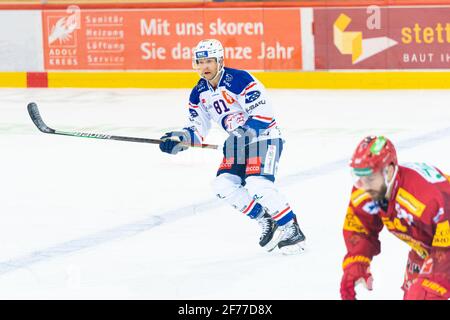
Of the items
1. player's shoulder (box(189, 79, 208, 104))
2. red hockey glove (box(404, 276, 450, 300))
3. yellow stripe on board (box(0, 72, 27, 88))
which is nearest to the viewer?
red hockey glove (box(404, 276, 450, 300))

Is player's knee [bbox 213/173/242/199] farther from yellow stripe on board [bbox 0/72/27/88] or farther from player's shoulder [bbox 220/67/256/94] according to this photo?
yellow stripe on board [bbox 0/72/27/88]

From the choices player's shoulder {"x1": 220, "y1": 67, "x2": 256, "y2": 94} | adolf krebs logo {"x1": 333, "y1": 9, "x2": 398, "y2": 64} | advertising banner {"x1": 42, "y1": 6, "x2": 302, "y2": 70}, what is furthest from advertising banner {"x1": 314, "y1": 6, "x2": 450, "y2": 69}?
player's shoulder {"x1": 220, "y1": 67, "x2": 256, "y2": 94}

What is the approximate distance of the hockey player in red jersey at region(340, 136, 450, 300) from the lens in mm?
3783

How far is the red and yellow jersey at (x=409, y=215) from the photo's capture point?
3.79 metres

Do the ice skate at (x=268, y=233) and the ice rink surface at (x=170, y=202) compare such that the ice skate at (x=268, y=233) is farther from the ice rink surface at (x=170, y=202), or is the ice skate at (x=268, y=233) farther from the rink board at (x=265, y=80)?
the rink board at (x=265, y=80)

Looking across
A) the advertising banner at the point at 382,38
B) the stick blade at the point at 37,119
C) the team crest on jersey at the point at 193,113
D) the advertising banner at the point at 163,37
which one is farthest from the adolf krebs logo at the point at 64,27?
the team crest on jersey at the point at 193,113

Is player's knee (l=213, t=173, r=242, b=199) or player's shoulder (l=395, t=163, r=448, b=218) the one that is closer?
player's shoulder (l=395, t=163, r=448, b=218)

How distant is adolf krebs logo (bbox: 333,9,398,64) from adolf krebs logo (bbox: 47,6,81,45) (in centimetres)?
328

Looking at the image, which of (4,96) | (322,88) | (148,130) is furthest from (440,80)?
(4,96)

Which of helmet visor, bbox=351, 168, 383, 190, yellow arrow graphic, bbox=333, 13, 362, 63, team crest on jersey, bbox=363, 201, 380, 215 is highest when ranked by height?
yellow arrow graphic, bbox=333, 13, 362, 63

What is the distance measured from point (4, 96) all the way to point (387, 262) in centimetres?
891

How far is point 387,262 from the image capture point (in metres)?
5.98

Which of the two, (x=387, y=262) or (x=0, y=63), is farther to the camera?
(x=0, y=63)

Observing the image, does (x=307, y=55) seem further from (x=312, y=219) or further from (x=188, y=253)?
(x=188, y=253)
